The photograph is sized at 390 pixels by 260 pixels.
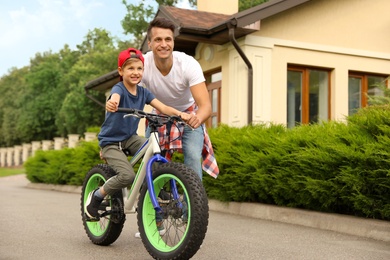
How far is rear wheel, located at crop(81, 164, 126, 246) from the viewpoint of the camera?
523 centimetres

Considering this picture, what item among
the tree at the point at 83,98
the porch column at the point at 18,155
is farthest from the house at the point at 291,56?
the porch column at the point at 18,155

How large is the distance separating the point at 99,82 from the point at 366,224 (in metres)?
17.3

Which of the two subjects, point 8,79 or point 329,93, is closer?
point 329,93

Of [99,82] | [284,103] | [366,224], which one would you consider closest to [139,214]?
[366,224]

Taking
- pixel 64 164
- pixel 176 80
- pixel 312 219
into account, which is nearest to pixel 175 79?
pixel 176 80

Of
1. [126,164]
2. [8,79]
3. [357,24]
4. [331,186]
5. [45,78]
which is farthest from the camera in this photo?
[8,79]

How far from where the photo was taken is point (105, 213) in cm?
530

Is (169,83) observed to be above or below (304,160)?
above

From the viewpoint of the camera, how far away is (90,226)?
223 inches

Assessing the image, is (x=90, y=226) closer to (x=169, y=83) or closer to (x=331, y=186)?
(x=169, y=83)

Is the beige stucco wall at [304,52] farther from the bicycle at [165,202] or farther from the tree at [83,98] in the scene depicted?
the tree at [83,98]

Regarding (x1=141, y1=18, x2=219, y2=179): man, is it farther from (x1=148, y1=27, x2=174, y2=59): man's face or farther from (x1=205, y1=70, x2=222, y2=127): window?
(x1=205, y1=70, x2=222, y2=127): window

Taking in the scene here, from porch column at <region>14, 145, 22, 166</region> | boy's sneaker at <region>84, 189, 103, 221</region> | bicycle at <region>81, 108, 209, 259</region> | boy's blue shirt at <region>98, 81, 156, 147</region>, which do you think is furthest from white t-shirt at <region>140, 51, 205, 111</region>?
porch column at <region>14, 145, 22, 166</region>

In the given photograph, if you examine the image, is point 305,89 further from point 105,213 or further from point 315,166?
point 105,213
